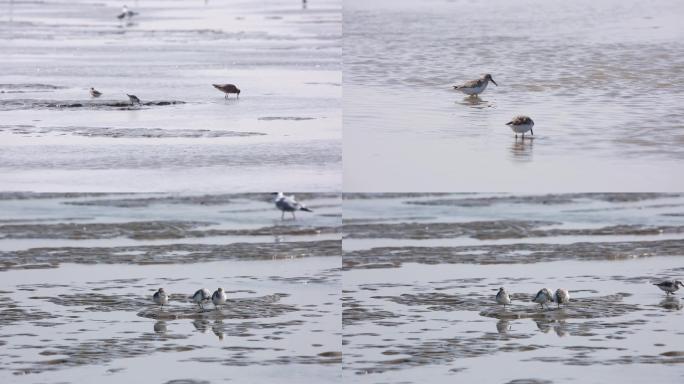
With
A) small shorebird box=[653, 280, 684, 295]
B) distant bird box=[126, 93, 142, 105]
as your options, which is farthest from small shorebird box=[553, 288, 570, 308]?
distant bird box=[126, 93, 142, 105]

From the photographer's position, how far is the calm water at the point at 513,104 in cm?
873

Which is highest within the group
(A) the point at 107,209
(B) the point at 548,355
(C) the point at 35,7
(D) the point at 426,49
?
(C) the point at 35,7

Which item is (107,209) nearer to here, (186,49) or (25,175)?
(25,175)

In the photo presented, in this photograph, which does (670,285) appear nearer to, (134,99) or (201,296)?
(201,296)

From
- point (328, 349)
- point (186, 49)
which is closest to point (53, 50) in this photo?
point (186, 49)

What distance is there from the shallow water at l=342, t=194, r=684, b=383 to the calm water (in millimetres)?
515

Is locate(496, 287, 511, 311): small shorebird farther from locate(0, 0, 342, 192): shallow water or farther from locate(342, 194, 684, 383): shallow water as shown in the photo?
locate(0, 0, 342, 192): shallow water

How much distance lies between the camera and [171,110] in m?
12.7

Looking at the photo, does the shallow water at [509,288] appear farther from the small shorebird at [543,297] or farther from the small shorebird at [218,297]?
the small shorebird at [218,297]

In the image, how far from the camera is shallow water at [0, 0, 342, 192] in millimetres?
10242

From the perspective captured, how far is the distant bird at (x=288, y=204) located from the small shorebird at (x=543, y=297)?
253 cm

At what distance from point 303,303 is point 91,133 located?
3857 millimetres

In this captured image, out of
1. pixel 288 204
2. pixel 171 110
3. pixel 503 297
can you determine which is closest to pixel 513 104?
pixel 288 204

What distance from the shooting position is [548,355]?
7.09 meters
